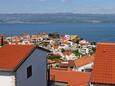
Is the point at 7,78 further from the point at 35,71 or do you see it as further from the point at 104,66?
the point at 104,66

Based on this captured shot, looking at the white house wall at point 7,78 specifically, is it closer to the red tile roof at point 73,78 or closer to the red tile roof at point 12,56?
the red tile roof at point 12,56

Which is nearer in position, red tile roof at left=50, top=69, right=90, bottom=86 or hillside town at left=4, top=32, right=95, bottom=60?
red tile roof at left=50, top=69, right=90, bottom=86

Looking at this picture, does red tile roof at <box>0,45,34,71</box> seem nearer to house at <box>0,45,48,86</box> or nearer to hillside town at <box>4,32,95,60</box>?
house at <box>0,45,48,86</box>

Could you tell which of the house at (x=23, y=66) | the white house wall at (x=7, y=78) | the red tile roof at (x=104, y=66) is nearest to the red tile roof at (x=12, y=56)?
the house at (x=23, y=66)

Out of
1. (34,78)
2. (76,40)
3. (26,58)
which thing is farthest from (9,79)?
(76,40)

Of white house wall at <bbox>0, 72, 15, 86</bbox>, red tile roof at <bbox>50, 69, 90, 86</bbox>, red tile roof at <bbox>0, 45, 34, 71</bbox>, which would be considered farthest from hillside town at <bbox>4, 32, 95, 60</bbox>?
white house wall at <bbox>0, 72, 15, 86</bbox>

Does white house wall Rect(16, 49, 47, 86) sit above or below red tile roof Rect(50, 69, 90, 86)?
above

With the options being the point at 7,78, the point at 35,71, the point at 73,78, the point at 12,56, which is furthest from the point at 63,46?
the point at 7,78
